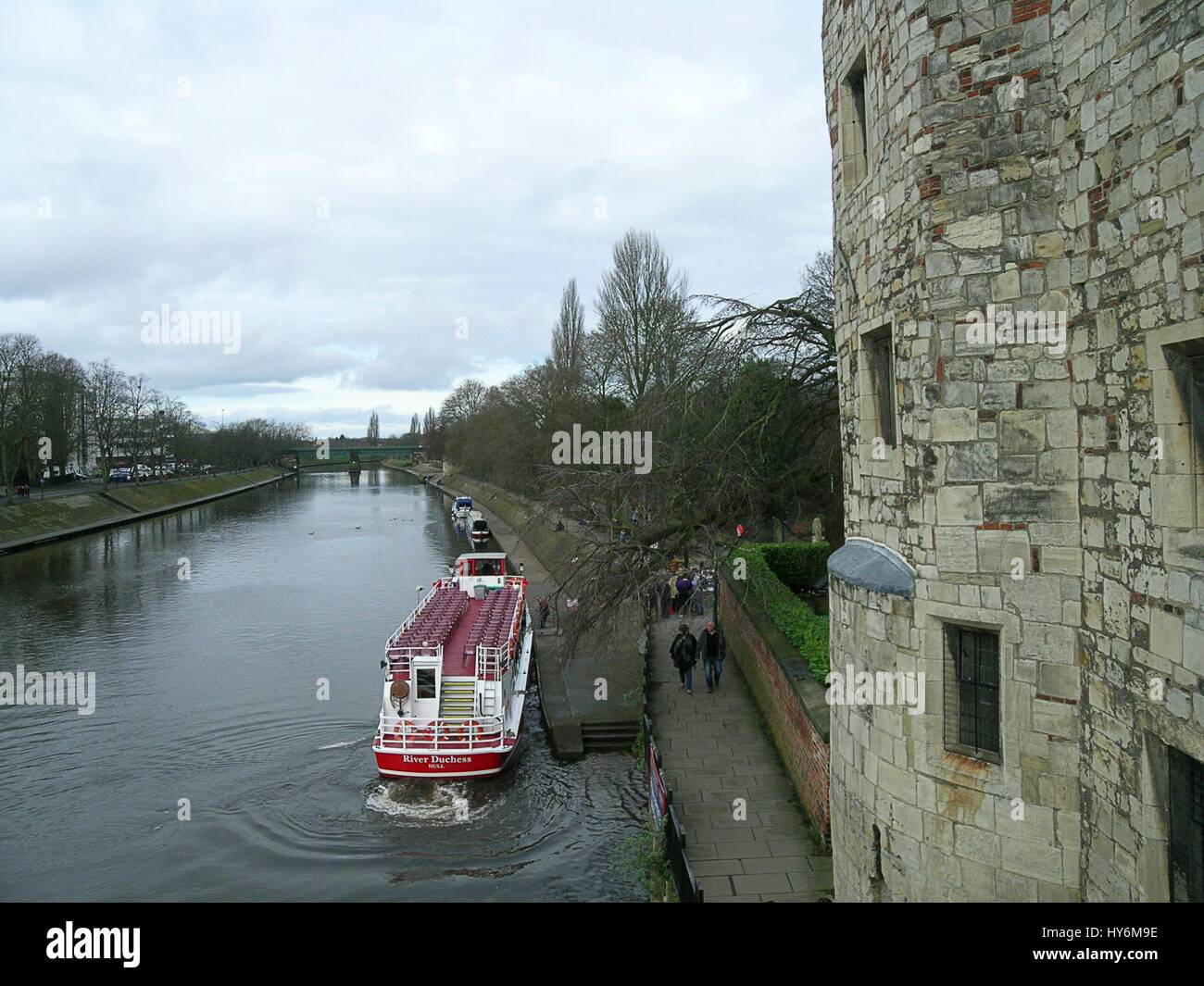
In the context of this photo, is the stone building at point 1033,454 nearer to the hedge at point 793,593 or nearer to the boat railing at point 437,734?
the hedge at point 793,593

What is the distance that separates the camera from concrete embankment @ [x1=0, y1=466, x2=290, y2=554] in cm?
5212

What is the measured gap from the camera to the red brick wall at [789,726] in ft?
38.9

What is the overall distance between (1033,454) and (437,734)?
1333cm

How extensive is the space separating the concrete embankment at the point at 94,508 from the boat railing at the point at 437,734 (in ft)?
133

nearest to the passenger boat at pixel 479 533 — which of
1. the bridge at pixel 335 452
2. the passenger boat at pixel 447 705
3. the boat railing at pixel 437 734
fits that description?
the passenger boat at pixel 447 705

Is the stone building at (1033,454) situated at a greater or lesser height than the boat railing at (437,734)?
greater

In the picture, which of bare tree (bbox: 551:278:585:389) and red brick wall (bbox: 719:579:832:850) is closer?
red brick wall (bbox: 719:579:832:850)

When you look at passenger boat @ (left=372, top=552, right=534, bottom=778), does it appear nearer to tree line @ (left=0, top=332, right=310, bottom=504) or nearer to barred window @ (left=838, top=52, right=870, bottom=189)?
barred window @ (left=838, top=52, right=870, bottom=189)

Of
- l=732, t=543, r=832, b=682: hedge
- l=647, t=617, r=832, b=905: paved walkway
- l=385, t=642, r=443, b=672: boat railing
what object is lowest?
l=647, t=617, r=832, b=905: paved walkway

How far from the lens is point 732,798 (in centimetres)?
1377

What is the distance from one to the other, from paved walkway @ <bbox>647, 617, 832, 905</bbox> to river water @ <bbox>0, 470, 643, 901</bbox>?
1.41 metres

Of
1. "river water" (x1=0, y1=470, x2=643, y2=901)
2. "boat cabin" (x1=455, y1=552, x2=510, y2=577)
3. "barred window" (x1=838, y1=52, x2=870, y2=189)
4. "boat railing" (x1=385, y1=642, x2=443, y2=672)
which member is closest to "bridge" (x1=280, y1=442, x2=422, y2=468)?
"boat cabin" (x1=455, y1=552, x2=510, y2=577)

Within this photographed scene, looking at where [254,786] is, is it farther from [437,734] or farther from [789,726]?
[789,726]

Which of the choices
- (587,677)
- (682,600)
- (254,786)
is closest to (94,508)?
(682,600)
